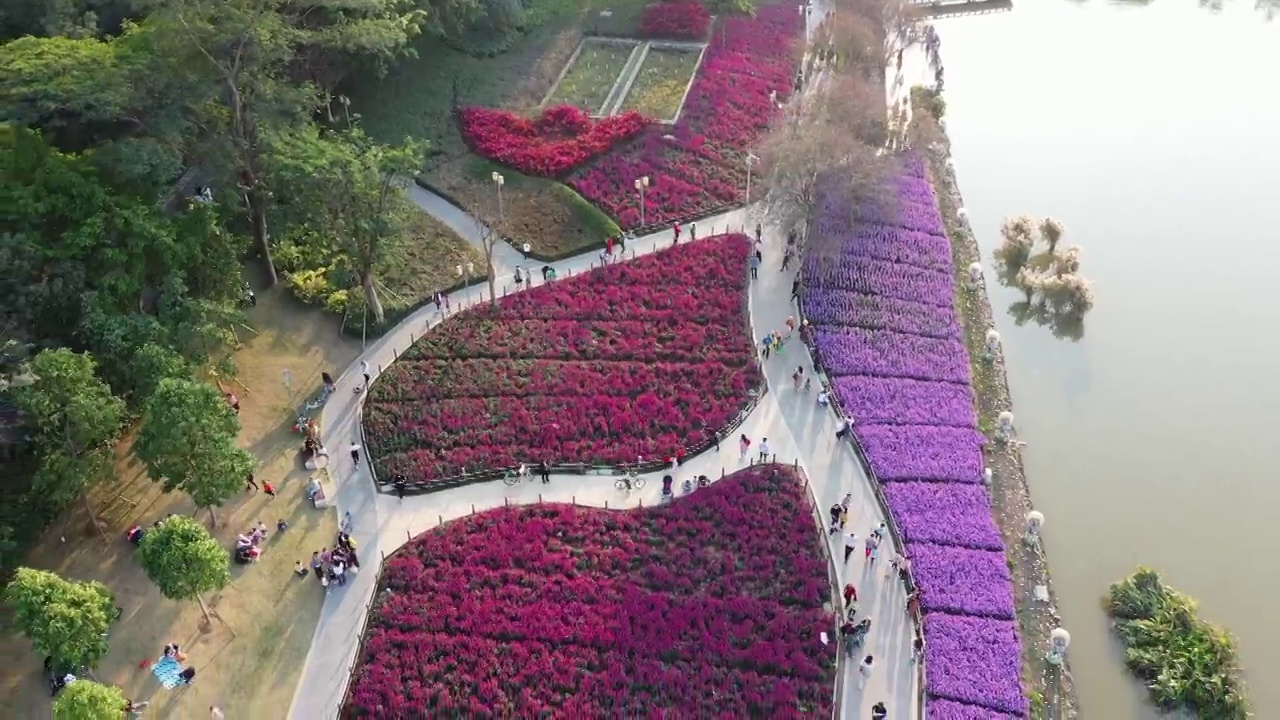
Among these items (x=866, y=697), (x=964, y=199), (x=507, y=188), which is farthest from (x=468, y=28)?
(x=866, y=697)

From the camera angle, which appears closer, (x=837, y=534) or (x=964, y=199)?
(x=837, y=534)

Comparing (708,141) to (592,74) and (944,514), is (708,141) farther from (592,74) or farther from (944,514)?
(944,514)

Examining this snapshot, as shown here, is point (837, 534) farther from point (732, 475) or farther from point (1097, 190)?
point (1097, 190)

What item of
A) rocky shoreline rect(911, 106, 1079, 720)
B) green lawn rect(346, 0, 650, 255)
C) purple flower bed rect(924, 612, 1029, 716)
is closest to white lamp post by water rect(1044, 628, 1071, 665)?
rocky shoreline rect(911, 106, 1079, 720)

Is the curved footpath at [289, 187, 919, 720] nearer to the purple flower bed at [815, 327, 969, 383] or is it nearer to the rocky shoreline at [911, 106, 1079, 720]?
the purple flower bed at [815, 327, 969, 383]

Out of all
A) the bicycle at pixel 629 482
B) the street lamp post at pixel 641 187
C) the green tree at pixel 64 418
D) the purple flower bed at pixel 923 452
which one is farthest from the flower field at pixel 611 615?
the street lamp post at pixel 641 187

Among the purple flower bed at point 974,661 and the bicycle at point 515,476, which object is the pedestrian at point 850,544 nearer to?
the purple flower bed at point 974,661
